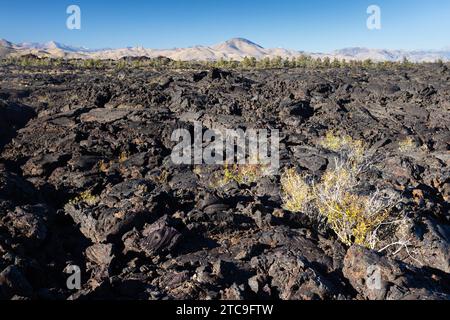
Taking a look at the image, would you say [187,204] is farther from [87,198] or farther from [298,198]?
[87,198]

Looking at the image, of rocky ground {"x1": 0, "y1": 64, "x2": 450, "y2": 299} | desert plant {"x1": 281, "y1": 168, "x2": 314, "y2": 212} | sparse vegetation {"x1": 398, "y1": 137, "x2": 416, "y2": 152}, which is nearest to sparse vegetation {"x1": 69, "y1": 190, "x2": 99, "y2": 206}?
rocky ground {"x1": 0, "y1": 64, "x2": 450, "y2": 299}

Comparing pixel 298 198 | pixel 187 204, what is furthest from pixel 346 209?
pixel 187 204

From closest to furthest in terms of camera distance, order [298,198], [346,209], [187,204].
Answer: [346,209]
[298,198]
[187,204]

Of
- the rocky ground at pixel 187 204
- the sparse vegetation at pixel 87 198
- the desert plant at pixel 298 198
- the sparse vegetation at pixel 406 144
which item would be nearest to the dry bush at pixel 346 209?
the desert plant at pixel 298 198

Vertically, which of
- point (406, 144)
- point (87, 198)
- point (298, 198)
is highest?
point (406, 144)

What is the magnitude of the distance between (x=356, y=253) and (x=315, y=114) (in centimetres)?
1821

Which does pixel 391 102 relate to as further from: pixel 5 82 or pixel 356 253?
pixel 5 82

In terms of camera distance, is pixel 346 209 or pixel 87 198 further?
pixel 87 198

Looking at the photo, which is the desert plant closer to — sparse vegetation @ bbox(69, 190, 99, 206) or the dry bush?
the dry bush

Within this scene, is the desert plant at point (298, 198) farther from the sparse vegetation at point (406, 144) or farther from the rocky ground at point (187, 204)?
the sparse vegetation at point (406, 144)

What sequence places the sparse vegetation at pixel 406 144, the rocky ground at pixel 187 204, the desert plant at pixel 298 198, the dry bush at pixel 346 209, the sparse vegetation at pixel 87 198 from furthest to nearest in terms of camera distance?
the sparse vegetation at pixel 406 144
the sparse vegetation at pixel 87 198
the desert plant at pixel 298 198
the dry bush at pixel 346 209
the rocky ground at pixel 187 204

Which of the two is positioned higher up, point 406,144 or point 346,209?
point 406,144

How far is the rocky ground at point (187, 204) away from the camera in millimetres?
7035

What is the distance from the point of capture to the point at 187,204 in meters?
10.6
